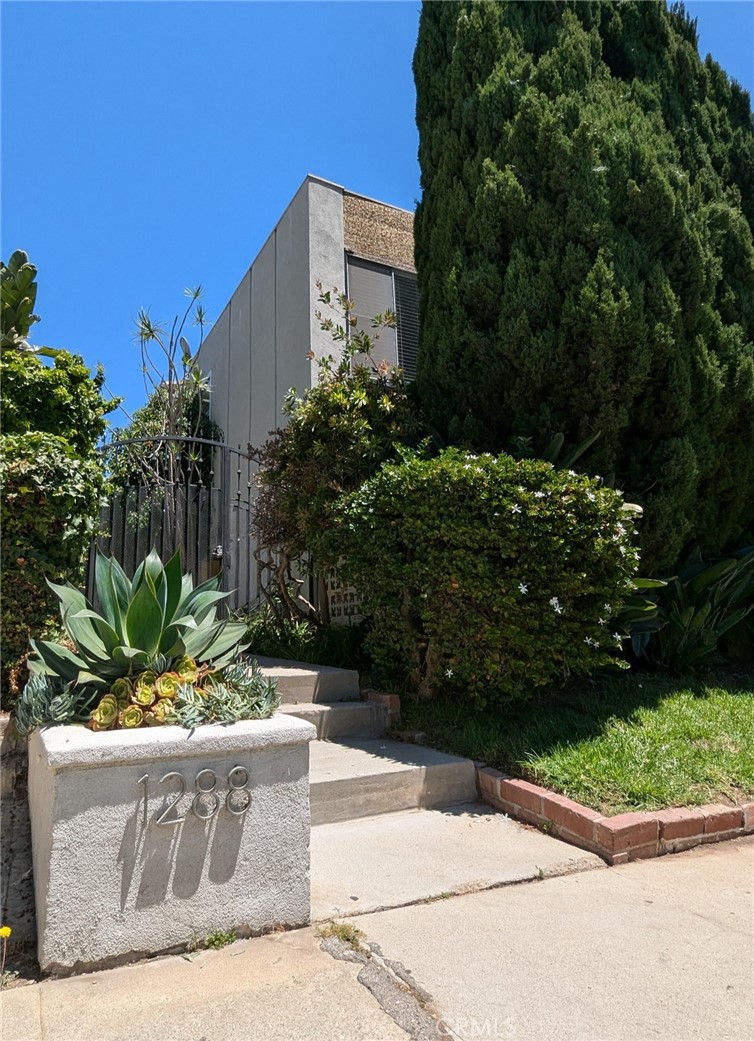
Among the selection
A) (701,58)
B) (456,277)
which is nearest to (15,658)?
(456,277)

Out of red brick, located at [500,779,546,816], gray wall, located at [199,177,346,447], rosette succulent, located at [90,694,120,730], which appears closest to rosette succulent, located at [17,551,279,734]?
rosette succulent, located at [90,694,120,730]

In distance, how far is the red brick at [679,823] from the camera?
3896 millimetres

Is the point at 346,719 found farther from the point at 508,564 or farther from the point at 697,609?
the point at 697,609

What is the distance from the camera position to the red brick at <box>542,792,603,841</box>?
3.87 meters

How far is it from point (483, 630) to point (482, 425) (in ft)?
7.05

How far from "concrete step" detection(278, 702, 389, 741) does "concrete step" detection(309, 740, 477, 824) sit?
0.43m

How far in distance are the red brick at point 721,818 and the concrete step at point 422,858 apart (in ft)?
2.65

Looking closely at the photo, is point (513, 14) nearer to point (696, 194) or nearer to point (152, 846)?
point (696, 194)

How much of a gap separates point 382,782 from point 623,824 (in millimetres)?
1429

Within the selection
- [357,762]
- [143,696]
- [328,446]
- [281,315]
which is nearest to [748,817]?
[357,762]

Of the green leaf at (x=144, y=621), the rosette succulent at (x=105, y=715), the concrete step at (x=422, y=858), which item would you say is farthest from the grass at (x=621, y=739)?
the rosette succulent at (x=105, y=715)

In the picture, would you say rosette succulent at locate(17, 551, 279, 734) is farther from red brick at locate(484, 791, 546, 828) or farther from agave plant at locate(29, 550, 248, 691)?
red brick at locate(484, 791, 546, 828)

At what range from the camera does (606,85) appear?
268 inches

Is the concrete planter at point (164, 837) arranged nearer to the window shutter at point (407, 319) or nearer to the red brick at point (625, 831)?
the red brick at point (625, 831)
